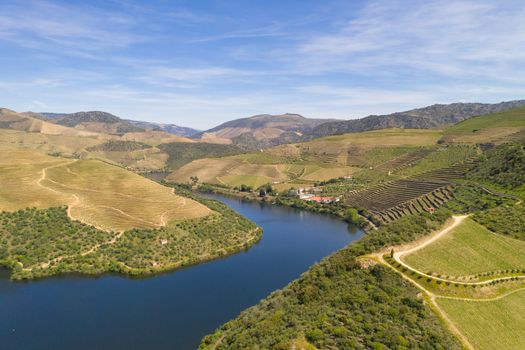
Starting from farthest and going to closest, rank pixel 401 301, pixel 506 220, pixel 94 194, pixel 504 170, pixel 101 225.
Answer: pixel 504 170, pixel 94 194, pixel 101 225, pixel 506 220, pixel 401 301

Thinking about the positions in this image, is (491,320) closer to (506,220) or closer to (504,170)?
(506,220)

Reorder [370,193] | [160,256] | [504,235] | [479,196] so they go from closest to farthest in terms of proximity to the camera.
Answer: [504,235]
[160,256]
[479,196]
[370,193]

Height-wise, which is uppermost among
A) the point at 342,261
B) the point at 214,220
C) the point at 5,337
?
the point at 342,261

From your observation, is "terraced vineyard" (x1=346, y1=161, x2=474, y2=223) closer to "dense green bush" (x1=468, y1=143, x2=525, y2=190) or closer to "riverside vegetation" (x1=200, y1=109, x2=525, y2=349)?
"dense green bush" (x1=468, y1=143, x2=525, y2=190)

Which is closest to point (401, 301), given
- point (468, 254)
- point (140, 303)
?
point (468, 254)

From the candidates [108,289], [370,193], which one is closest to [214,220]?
[108,289]

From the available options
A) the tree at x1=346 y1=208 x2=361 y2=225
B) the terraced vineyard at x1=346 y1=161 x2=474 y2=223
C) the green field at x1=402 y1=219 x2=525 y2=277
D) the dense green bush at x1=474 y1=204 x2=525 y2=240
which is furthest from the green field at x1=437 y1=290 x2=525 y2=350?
the tree at x1=346 y1=208 x2=361 y2=225

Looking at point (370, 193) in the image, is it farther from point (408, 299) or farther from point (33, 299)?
point (33, 299)

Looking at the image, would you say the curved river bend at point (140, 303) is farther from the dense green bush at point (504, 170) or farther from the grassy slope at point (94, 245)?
the dense green bush at point (504, 170)
